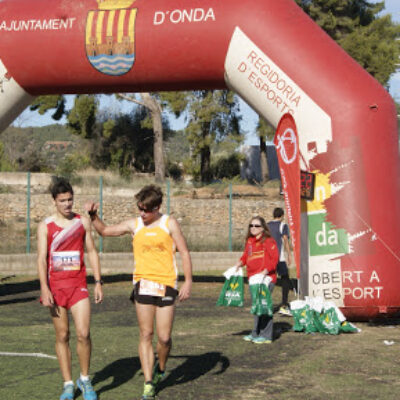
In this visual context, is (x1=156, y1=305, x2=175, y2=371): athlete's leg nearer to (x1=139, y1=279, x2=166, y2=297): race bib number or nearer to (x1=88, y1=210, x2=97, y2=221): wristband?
(x1=139, y1=279, x2=166, y2=297): race bib number

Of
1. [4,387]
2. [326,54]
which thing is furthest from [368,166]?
[4,387]

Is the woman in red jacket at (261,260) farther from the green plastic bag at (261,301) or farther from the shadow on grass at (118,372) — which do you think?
the shadow on grass at (118,372)

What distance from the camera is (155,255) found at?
6.88m

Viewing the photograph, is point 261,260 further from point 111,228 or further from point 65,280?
point 65,280

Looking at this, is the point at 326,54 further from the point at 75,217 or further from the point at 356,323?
the point at 75,217

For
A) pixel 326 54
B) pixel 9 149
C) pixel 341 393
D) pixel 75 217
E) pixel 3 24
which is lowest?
pixel 341 393

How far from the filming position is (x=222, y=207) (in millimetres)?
24062

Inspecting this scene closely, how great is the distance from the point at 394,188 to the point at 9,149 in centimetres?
4966

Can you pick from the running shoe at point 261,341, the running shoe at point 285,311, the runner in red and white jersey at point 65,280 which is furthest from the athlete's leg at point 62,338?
the running shoe at point 285,311

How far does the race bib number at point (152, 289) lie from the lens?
678 centimetres

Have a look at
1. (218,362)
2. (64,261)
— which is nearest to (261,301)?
(218,362)

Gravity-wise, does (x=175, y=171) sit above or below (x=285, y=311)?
above

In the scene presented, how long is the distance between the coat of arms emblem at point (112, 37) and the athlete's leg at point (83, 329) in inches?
279

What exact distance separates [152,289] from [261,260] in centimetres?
327
